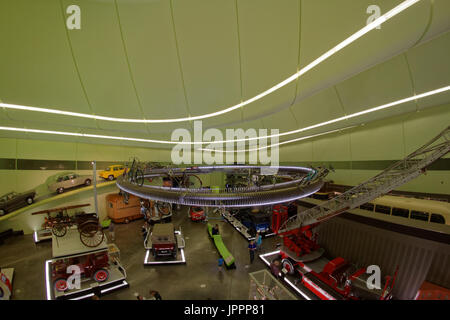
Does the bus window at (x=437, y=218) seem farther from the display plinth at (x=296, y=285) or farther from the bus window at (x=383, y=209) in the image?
the display plinth at (x=296, y=285)

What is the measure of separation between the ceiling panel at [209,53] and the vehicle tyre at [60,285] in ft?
38.3

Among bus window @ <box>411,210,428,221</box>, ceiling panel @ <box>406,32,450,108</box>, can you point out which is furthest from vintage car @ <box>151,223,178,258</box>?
ceiling panel @ <box>406,32,450,108</box>

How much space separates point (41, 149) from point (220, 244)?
17943 millimetres

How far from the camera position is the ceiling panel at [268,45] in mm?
7004

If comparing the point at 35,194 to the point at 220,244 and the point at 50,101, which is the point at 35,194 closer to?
the point at 50,101

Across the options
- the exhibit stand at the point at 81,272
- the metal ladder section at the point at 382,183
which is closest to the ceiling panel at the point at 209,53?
the metal ladder section at the point at 382,183

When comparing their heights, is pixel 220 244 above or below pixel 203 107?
below

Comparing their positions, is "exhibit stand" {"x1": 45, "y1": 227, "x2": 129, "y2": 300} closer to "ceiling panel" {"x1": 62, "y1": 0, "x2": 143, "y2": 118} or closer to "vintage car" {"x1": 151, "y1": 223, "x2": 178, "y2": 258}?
"vintage car" {"x1": 151, "y1": 223, "x2": 178, "y2": 258}

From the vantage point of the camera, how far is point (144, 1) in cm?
784

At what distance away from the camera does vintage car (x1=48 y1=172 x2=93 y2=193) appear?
15328mm

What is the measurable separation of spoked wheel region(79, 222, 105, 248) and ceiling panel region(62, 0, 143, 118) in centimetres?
699

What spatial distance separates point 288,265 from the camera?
10.1 metres

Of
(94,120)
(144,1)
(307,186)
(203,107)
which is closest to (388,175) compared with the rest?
(307,186)
